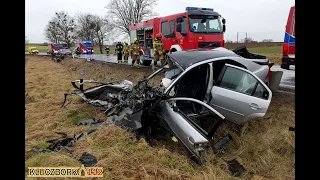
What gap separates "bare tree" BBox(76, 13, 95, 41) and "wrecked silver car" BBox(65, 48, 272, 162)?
41.5 m

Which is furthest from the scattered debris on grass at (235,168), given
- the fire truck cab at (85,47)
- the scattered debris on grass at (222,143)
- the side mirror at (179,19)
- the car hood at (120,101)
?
the fire truck cab at (85,47)

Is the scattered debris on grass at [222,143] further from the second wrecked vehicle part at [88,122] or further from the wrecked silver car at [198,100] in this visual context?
the second wrecked vehicle part at [88,122]

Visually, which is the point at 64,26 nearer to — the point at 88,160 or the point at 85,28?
the point at 85,28

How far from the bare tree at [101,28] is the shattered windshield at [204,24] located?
3478 centimetres

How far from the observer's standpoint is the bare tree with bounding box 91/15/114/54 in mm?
43938

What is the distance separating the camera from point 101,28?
44.4 metres

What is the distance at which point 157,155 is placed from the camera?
4.11 m

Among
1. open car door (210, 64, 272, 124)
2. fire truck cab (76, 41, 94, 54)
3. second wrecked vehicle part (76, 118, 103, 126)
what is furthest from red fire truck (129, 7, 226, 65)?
fire truck cab (76, 41, 94, 54)

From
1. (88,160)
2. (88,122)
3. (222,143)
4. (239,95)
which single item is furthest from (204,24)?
(88,160)

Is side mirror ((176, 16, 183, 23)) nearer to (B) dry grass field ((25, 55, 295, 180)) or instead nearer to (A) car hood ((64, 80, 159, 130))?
(A) car hood ((64, 80, 159, 130))

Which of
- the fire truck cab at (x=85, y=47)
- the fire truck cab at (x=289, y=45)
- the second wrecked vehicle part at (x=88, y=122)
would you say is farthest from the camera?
the fire truck cab at (x=85, y=47)

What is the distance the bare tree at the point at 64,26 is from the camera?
41406 millimetres
